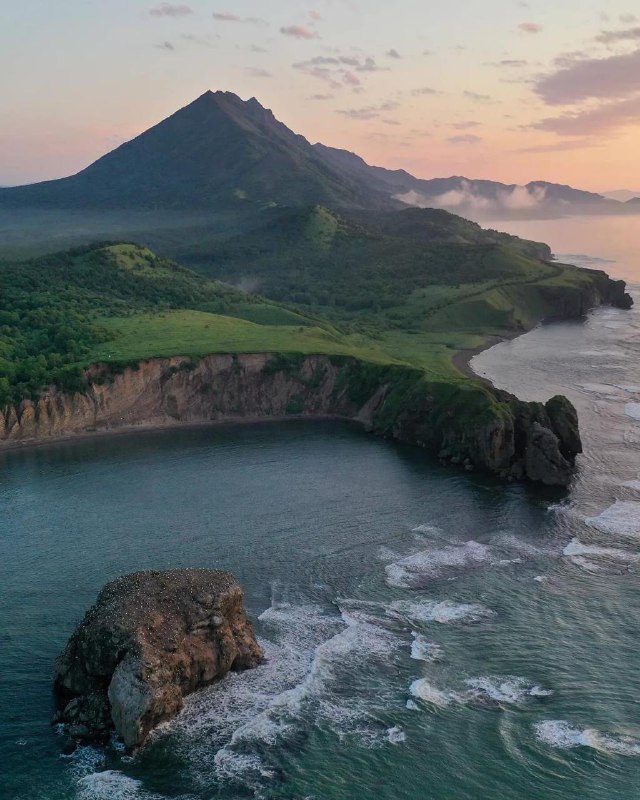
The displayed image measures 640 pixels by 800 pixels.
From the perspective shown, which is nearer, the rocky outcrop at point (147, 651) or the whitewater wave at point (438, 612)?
the rocky outcrop at point (147, 651)

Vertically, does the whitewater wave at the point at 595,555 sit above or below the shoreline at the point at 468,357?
below

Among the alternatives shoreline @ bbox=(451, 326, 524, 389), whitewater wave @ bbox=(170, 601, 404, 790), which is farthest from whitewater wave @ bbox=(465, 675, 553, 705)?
shoreline @ bbox=(451, 326, 524, 389)

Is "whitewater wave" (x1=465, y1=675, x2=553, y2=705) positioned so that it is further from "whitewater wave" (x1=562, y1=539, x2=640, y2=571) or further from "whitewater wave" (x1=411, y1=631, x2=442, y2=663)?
"whitewater wave" (x1=562, y1=539, x2=640, y2=571)

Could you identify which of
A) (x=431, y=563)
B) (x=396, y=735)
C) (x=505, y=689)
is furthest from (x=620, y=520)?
(x=396, y=735)

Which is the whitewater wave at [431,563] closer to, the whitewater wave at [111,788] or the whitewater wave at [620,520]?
the whitewater wave at [620,520]

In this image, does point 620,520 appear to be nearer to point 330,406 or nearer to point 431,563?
point 431,563

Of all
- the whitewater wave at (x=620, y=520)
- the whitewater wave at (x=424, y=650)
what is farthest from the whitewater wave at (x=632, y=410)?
the whitewater wave at (x=424, y=650)

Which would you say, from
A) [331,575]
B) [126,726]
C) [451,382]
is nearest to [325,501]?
[331,575]
